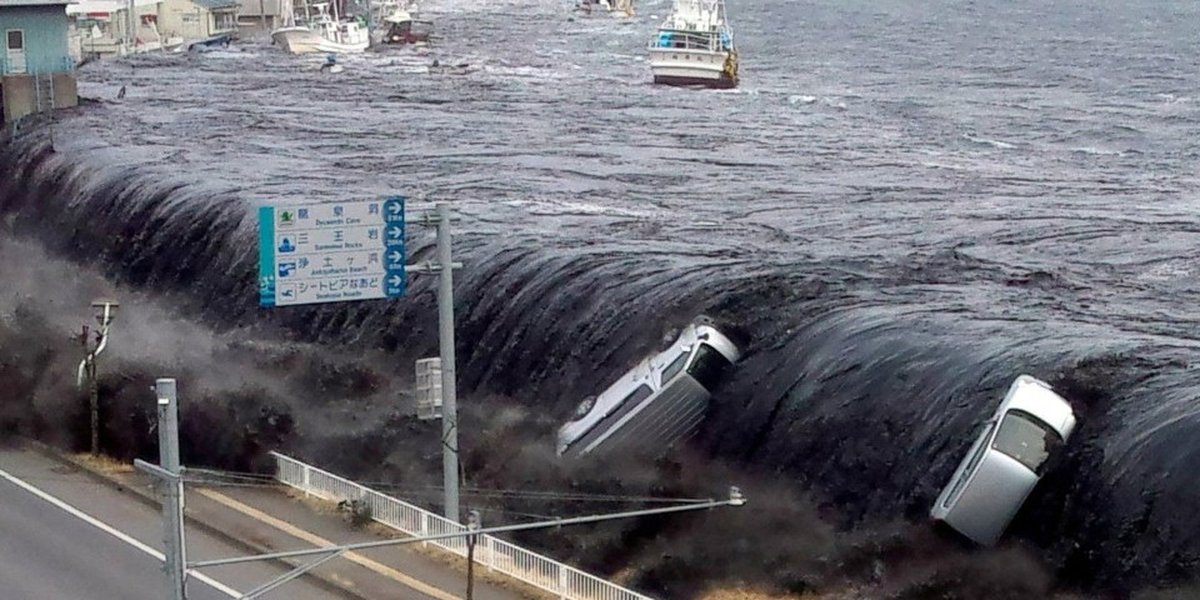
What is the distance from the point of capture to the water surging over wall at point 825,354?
21703 millimetres

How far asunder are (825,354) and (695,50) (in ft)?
189

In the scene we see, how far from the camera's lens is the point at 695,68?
3250 inches

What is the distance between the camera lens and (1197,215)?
43094 millimetres

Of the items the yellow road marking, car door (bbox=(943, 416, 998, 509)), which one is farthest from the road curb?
car door (bbox=(943, 416, 998, 509))

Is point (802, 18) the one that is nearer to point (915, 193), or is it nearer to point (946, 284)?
point (915, 193)

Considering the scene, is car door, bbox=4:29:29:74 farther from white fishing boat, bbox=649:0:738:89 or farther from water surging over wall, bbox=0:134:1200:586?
white fishing boat, bbox=649:0:738:89

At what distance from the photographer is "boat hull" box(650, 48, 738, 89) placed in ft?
267

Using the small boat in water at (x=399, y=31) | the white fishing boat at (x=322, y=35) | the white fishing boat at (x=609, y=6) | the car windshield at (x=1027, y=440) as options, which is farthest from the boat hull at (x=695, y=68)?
the white fishing boat at (x=609, y=6)

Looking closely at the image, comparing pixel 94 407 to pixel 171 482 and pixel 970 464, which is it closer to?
pixel 970 464

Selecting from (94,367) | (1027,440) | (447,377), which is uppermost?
(447,377)

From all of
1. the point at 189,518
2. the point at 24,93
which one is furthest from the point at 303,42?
the point at 189,518

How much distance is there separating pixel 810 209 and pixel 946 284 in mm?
10407

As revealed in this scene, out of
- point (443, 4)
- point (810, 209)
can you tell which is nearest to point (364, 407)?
point (810, 209)

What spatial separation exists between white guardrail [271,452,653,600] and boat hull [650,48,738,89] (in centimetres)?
5939
